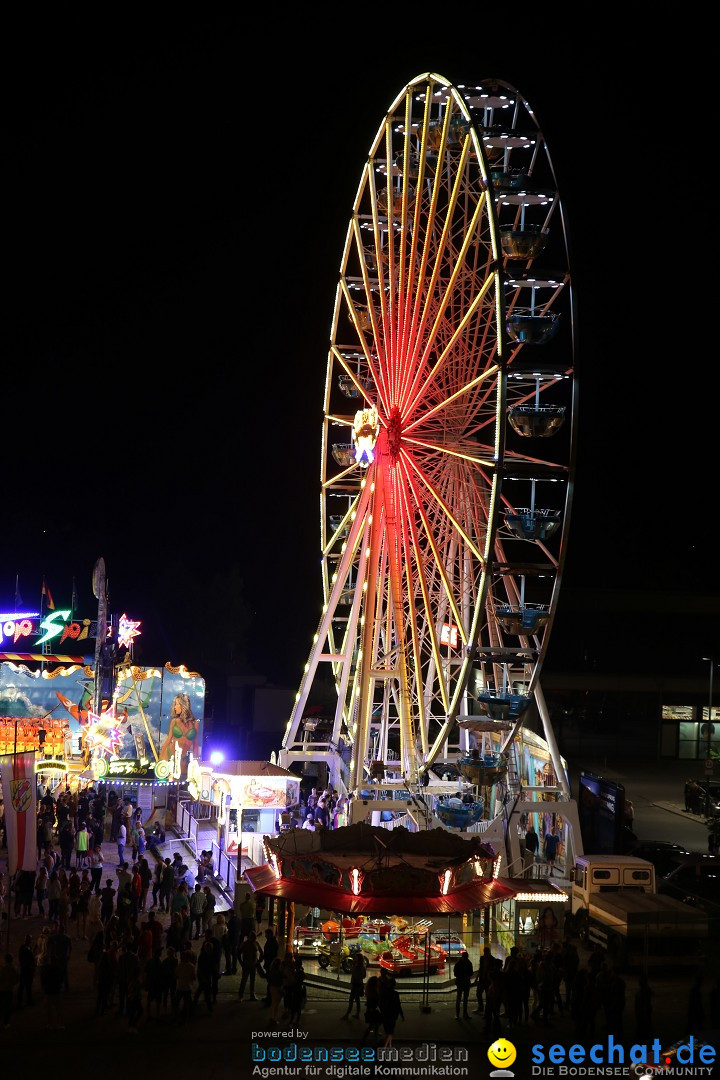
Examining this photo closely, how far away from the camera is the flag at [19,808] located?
19.5 m

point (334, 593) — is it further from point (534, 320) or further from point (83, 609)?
point (83, 609)

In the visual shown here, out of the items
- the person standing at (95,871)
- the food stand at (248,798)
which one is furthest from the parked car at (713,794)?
the person standing at (95,871)

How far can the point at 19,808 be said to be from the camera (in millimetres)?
19734

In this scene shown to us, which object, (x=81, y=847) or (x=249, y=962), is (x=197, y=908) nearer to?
(x=249, y=962)

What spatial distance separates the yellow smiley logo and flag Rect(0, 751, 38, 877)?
826cm

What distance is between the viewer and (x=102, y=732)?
3669 centimetres

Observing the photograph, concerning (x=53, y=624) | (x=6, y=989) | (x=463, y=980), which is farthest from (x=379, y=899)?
(x=53, y=624)

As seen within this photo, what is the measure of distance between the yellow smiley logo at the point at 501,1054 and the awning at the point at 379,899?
9.65 ft

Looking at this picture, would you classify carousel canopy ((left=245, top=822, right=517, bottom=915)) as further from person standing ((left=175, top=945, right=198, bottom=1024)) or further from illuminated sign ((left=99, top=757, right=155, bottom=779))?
illuminated sign ((left=99, top=757, right=155, bottom=779))

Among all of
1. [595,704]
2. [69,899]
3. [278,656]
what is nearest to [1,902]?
[69,899]

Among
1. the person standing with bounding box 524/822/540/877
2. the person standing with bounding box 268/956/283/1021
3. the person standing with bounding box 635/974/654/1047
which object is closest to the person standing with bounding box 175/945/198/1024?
the person standing with bounding box 268/956/283/1021

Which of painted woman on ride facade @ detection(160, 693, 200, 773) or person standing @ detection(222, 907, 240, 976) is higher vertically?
painted woman on ride facade @ detection(160, 693, 200, 773)

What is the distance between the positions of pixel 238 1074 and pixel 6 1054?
2.88 meters

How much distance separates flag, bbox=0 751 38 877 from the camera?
1948cm
